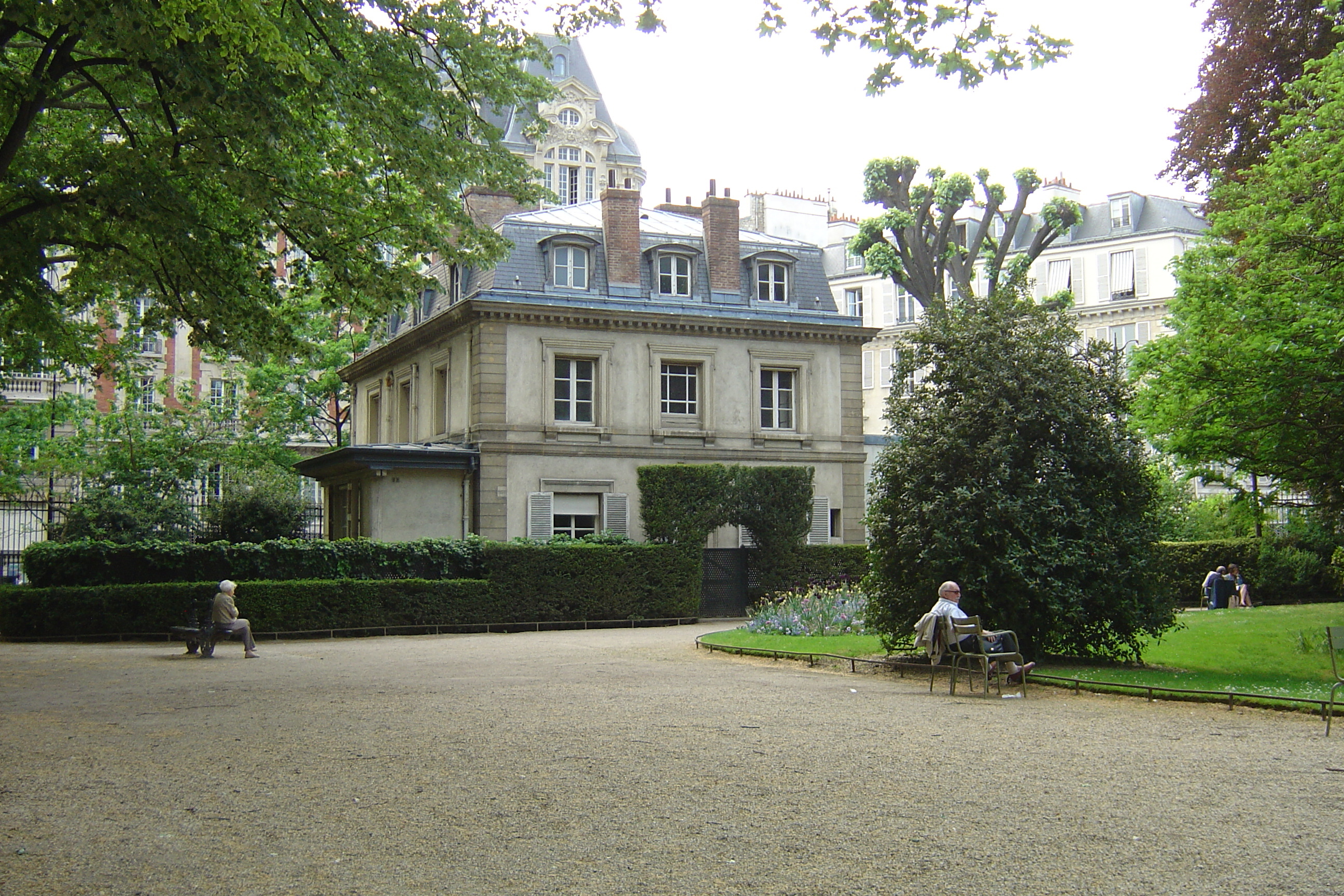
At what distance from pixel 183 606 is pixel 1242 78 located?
21.0 m

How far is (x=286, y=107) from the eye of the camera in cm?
1334

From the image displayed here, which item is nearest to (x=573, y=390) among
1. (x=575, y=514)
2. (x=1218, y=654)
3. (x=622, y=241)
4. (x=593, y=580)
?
(x=575, y=514)

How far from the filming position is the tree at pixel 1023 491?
14.6 metres

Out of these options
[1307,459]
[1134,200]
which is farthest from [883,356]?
[1307,459]

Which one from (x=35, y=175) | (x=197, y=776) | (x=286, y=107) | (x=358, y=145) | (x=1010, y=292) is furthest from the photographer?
(x=35, y=175)

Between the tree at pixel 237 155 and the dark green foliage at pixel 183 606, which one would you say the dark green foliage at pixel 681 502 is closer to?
the dark green foliage at pixel 183 606

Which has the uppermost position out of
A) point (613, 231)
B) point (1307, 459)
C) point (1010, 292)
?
point (613, 231)

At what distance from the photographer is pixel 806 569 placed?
97.2ft

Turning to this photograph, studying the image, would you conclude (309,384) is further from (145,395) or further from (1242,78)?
(1242,78)

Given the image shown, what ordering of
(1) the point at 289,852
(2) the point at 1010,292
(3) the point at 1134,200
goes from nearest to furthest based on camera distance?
(1) the point at 289,852 < (2) the point at 1010,292 < (3) the point at 1134,200

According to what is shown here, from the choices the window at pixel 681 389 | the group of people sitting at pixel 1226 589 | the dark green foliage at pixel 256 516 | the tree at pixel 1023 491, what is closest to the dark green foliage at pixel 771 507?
the window at pixel 681 389

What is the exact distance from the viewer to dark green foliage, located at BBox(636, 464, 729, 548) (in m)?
28.4

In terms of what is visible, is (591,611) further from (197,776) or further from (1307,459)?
(197,776)

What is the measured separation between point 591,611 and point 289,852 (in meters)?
20.4
